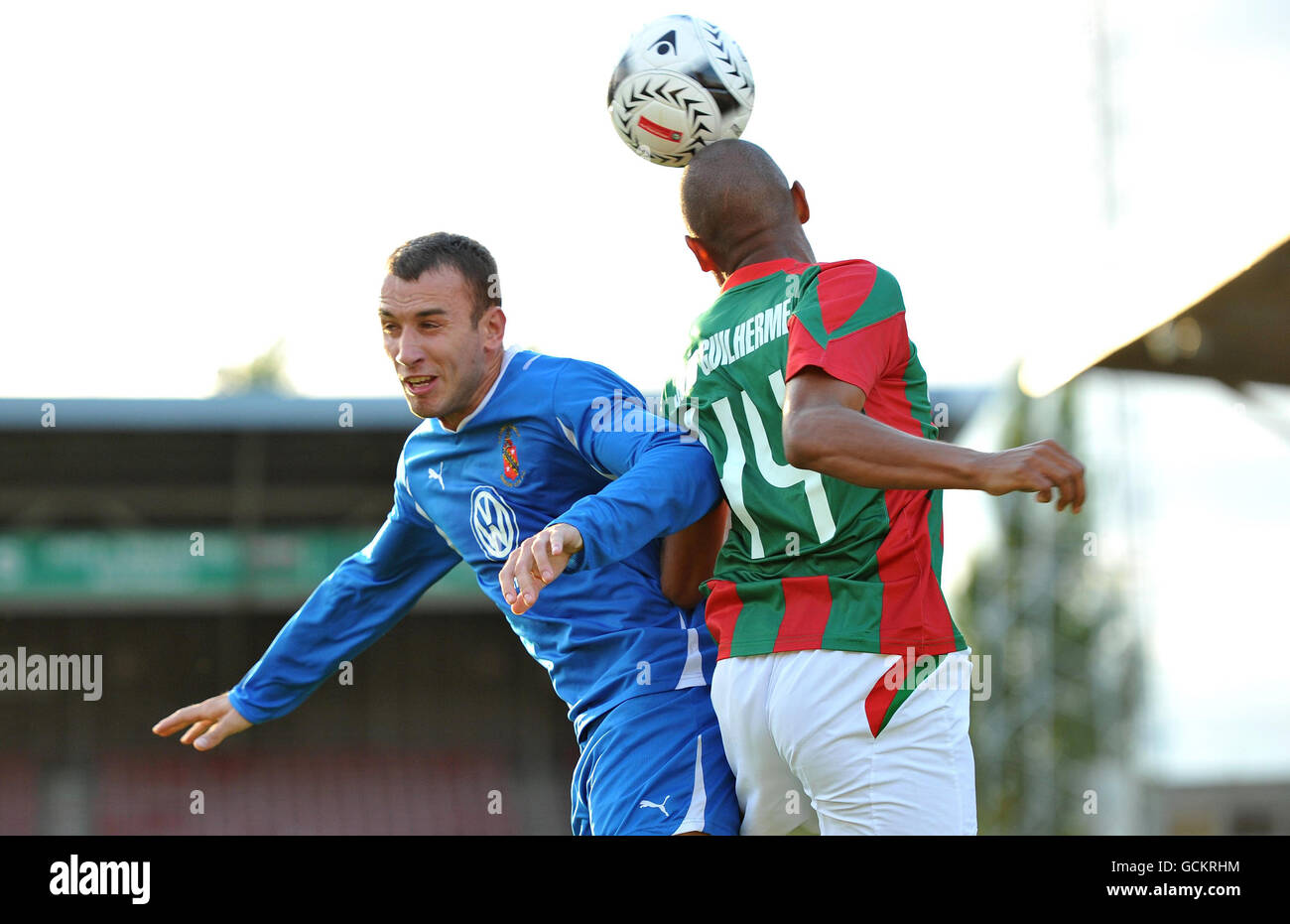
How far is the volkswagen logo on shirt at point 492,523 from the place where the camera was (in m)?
3.55

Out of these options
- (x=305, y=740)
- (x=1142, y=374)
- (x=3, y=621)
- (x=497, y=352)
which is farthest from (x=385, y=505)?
(x=497, y=352)

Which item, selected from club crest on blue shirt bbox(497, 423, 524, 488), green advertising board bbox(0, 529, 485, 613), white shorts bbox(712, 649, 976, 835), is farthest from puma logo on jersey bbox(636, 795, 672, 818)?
green advertising board bbox(0, 529, 485, 613)

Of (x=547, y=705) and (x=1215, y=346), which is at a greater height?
(x=1215, y=346)

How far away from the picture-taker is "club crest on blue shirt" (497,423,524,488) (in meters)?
3.54

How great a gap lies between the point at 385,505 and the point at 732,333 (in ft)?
62.6

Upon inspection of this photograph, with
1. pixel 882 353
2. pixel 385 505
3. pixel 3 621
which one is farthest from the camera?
pixel 385 505

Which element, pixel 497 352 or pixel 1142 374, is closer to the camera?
pixel 497 352

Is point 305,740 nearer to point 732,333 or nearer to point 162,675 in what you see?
point 162,675

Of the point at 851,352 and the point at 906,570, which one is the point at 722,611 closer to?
the point at 906,570

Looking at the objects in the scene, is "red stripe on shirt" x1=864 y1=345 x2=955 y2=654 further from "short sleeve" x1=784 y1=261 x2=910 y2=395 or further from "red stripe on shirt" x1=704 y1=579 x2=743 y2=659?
"red stripe on shirt" x1=704 y1=579 x2=743 y2=659

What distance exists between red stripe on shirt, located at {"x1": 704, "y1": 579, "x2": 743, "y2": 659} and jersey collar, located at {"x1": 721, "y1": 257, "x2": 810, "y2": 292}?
0.72 metres

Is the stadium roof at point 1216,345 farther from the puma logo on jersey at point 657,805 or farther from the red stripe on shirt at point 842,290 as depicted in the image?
the puma logo on jersey at point 657,805
